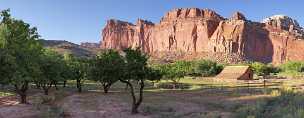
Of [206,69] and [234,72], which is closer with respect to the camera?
[234,72]

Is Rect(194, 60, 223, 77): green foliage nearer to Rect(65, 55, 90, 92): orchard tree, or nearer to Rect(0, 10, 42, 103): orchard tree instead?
Rect(65, 55, 90, 92): orchard tree

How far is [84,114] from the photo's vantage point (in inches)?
1535

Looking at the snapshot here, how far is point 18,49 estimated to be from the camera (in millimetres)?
42000

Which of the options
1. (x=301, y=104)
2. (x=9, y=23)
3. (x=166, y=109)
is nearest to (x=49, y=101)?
(x=9, y=23)

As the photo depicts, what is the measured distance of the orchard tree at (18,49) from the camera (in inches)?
1524

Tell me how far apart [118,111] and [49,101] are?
12414 mm

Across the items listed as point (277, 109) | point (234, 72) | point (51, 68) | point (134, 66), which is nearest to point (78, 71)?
point (51, 68)

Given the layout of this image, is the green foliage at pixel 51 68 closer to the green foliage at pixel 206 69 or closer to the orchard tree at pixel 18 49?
the orchard tree at pixel 18 49

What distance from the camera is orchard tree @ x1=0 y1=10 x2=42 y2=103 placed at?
38.7 meters

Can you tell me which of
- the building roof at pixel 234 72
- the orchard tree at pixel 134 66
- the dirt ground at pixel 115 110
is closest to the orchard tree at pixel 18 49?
the dirt ground at pixel 115 110

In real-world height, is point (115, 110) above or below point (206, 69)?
below

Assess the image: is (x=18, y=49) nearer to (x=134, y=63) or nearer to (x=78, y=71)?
(x=134, y=63)

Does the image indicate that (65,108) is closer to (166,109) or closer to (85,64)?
(166,109)

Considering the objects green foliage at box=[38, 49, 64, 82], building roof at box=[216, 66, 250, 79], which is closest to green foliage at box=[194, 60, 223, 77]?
building roof at box=[216, 66, 250, 79]
